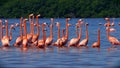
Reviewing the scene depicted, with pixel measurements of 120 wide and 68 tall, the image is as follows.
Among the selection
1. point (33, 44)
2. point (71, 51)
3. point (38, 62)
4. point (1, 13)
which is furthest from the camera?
point (1, 13)

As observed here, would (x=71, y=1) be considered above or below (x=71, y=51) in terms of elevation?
above

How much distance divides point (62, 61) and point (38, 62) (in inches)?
30.8

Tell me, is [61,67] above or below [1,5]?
below

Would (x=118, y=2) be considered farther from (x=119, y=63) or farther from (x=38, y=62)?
(x=119, y=63)

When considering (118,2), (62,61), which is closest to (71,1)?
(118,2)

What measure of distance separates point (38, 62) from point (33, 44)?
20.7 ft

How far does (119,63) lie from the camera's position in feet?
37.8

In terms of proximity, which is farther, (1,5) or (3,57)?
(1,5)

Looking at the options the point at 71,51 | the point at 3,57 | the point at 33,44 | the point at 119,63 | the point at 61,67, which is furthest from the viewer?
the point at 33,44

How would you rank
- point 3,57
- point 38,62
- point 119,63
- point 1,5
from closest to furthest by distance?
point 119,63
point 38,62
point 3,57
point 1,5

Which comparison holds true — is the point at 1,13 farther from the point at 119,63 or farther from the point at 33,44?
the point at 119,63

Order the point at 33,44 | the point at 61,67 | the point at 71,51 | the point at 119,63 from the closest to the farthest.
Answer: the point at 119,63 → the point at 61,67 → the point at 71,51 → the point at 33,44

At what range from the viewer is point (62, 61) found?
21031mm

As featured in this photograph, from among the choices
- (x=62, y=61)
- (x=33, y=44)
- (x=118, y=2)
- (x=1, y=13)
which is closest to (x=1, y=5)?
(x=1, y=13)
